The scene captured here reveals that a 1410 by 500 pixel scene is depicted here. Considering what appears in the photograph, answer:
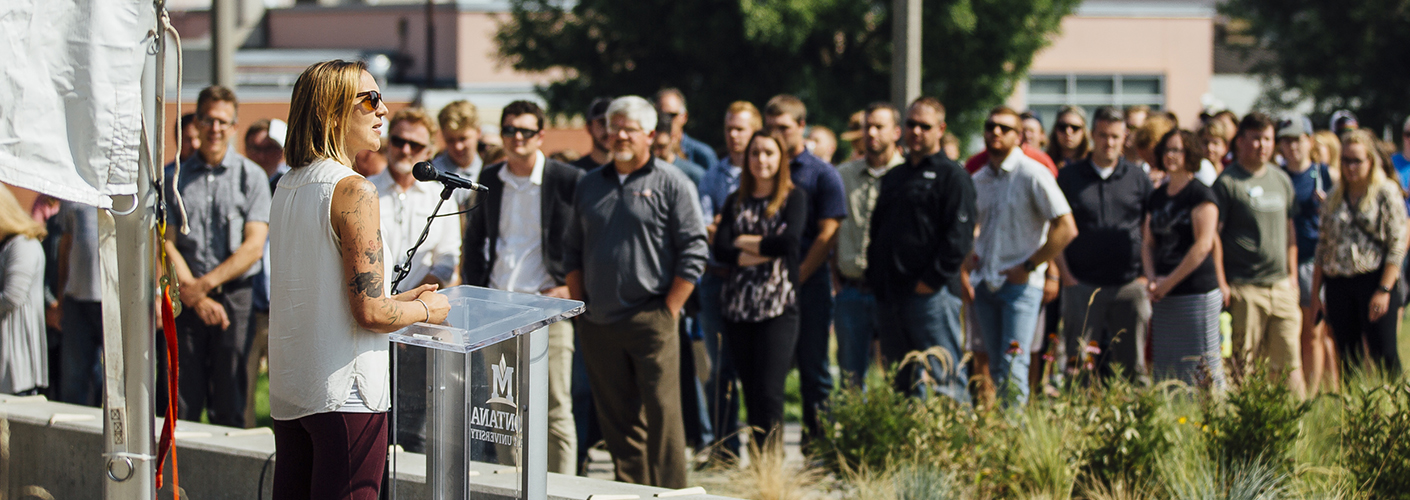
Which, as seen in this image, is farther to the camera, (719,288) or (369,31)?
(369,31)

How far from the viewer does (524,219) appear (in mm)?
6176

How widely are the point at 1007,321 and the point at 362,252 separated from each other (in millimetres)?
4532

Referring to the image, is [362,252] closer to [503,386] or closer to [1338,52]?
[503,386]

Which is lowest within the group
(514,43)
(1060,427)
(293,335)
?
(1060,427)

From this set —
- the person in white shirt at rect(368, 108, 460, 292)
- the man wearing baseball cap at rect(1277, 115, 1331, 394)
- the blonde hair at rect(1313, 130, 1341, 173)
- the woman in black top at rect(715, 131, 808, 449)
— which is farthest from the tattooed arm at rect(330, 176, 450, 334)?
the blonde hair at rect(1313, 130, 1341, 173)

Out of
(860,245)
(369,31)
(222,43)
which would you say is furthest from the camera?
(369,31)

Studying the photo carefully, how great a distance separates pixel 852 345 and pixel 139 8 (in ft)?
14.9

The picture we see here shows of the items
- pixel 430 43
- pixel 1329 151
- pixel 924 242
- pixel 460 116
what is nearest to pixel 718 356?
pixel 924 242

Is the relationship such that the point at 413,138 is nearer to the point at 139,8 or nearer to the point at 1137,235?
the point at 139,8

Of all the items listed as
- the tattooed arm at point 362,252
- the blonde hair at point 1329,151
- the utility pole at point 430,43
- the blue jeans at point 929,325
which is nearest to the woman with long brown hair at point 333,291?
the tattooed arm at point 362,252

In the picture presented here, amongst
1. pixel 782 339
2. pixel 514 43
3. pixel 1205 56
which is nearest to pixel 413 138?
pixel 782 339

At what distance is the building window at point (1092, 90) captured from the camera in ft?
121

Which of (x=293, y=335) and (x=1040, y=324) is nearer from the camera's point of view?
(x=293, y=335)

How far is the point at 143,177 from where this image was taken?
12.3ft
